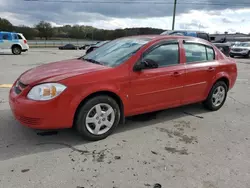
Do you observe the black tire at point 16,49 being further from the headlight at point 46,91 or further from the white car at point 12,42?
the headlight at point 46,91

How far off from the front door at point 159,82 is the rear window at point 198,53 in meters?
0.27

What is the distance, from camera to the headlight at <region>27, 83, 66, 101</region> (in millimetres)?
2994

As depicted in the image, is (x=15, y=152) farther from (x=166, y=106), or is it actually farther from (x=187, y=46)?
(x=187, y=46)

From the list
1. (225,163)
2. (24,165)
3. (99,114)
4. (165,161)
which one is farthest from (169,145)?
(24,165)

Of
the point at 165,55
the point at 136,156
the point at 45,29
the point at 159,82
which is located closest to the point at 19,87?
the point at 136,156

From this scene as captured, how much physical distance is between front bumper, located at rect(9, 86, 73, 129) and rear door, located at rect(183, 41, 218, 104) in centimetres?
224

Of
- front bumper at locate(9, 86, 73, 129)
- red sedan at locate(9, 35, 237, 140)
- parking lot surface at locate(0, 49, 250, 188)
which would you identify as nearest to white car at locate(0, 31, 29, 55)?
parking lot surface at locate(0, 49, 250, 188)

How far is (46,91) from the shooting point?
9.85 feet

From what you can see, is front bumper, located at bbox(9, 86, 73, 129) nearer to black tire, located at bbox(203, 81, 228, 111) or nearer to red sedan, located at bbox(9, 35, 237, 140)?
red sedan, located at bbox(9, 35, 237, 140)

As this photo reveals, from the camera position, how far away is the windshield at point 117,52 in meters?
3.65

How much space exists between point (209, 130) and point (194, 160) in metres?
1.11

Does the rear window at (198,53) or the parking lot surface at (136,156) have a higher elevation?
the rear window at (198,53)

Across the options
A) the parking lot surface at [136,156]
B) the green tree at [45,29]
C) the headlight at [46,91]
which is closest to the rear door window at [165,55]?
the parking lot surface at [136,156]

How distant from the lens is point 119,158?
2934 mm
